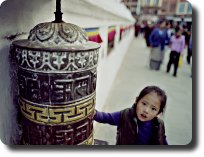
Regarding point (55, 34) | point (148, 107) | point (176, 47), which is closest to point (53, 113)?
point (55, 34)

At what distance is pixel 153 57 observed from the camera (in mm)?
1955

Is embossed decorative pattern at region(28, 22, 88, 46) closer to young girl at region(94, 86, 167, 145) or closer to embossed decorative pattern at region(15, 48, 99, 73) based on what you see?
embossed decorative pattern at region(15, 48, 99, 73)

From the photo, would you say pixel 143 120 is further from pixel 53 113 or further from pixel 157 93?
pixel 53 113

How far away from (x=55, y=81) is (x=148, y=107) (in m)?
0.51

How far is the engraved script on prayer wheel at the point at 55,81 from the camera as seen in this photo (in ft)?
2.42

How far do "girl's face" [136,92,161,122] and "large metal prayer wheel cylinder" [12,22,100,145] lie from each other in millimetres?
340

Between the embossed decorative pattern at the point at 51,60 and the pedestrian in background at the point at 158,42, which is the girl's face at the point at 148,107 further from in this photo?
the pedestrian in background at the point at 158,42

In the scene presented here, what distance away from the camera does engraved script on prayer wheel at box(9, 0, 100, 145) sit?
738 millimetres

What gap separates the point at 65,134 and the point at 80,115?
88 millimetres

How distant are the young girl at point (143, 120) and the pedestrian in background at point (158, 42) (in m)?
0.65

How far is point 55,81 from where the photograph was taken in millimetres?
754

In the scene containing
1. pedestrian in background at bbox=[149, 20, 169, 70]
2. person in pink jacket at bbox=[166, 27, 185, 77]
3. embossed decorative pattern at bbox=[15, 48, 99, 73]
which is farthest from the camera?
pedestrian in background at bbox=[149, 20, 169, 70]

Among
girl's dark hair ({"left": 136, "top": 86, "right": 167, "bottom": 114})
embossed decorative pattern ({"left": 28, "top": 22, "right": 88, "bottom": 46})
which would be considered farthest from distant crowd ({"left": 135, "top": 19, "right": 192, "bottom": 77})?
embossed decorative pattern ({"left": 28, "top": 22, "right": 88, "bottom": 46})

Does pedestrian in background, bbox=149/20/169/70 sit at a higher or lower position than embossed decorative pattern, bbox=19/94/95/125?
higher
